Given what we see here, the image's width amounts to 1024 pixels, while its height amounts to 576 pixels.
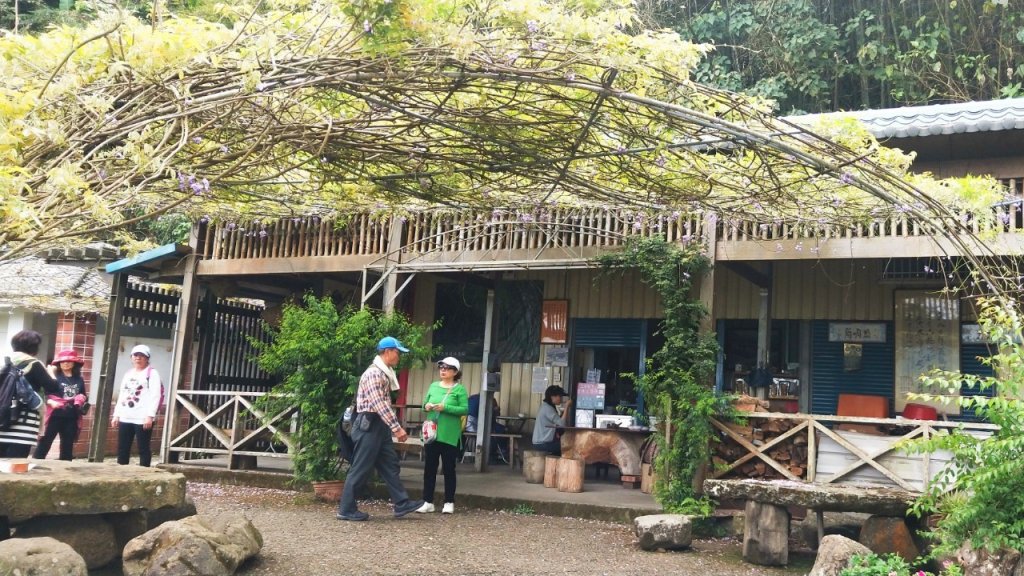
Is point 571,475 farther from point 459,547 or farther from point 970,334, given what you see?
point 970,334

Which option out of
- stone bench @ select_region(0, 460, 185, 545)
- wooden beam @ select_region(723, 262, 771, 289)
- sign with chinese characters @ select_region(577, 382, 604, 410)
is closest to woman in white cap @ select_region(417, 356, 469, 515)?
stone bench @ select_region(0, 460, 185, 545)

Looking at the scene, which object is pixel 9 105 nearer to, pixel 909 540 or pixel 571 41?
pixel 571 41

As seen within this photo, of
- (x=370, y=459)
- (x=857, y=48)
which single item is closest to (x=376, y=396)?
(x=370, y=459)

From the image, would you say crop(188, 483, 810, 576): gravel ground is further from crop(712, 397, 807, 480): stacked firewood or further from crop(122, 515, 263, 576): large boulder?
crop(712, 397, 807, 480): stacked firewood

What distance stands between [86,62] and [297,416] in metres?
6.07

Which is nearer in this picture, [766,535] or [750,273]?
[766,535]

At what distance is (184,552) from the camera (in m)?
5.48

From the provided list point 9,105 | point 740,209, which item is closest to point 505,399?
point 740,209

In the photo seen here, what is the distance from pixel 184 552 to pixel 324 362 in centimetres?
378

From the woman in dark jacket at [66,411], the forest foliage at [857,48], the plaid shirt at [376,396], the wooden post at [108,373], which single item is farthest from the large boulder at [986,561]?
A: the forest foliage at [857,48]

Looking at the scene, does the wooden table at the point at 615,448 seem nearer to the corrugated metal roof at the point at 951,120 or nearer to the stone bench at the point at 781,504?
the stone bench at the point at 781,504

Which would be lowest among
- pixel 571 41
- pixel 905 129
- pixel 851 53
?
pixel 571 41

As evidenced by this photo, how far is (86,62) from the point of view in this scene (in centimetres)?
512

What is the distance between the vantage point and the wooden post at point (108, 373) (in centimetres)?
1154
